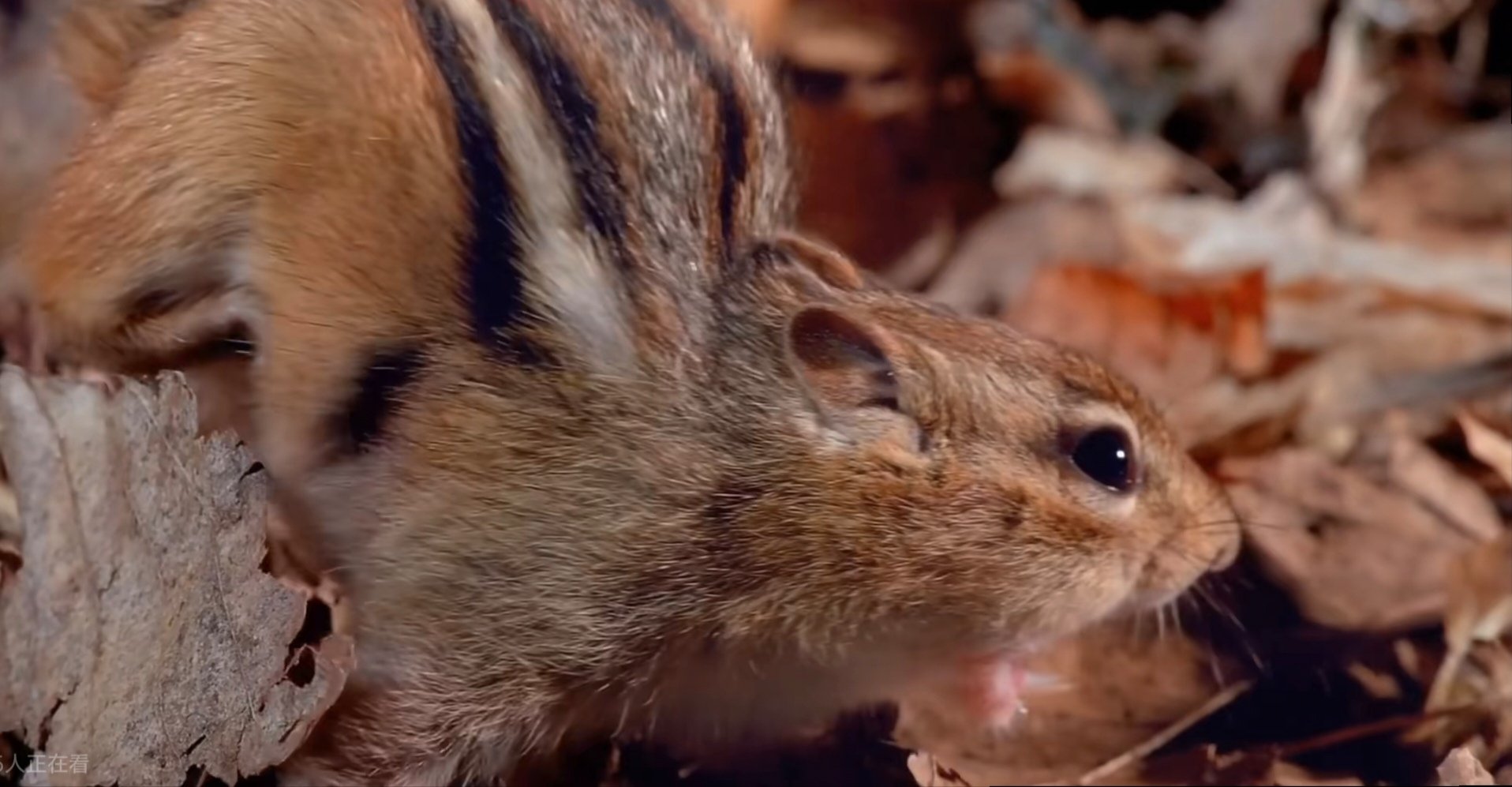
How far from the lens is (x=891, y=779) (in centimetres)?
179

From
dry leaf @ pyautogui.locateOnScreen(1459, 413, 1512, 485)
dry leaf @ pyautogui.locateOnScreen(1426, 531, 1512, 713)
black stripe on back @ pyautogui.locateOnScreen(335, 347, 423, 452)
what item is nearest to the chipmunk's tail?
black stripe on back @ pyautogui.locateOnScreen(335, 347, 423, 452)

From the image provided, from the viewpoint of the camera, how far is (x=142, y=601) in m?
1.42

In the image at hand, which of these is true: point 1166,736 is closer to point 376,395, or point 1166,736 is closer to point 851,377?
point 851,377

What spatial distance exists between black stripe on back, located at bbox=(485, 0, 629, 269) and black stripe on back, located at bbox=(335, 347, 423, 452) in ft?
0.79

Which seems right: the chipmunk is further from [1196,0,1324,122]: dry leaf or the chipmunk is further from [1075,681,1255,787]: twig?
[1196,0,1324,122]: dry leaf

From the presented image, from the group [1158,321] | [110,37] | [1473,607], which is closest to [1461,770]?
[1473,607]

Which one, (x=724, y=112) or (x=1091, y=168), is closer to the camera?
(x=724, y=112)

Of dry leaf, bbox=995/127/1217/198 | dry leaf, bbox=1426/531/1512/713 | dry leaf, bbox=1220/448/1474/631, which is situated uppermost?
dry leaf, bbox=1426/531/1512/713

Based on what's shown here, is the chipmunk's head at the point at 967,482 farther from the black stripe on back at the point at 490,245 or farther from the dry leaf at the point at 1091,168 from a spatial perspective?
the dry leaf at the point at 1091,168

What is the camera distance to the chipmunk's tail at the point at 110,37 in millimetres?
1888

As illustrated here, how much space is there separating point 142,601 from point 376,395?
1.33 ft

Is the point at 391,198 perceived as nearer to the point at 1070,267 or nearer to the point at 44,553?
the point at 44,553

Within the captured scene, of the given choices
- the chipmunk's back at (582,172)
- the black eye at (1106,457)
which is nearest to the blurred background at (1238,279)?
the black eye at (1106,457)

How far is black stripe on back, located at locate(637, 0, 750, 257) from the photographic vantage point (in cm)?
186
